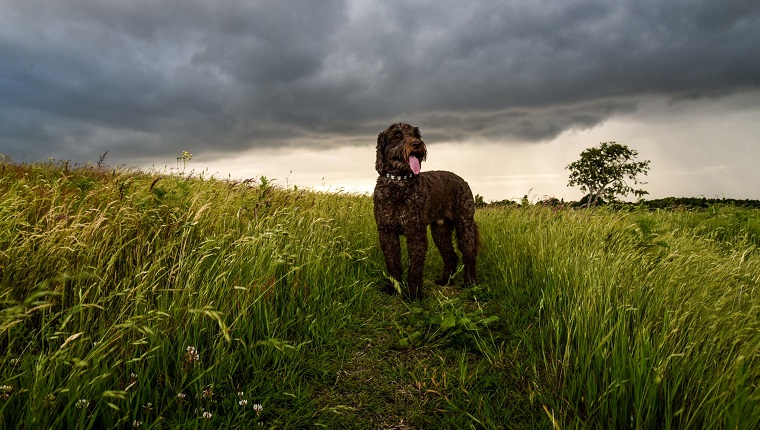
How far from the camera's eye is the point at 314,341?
12.9 ft

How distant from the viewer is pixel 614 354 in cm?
270

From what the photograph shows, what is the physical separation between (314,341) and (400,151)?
2.42 meters

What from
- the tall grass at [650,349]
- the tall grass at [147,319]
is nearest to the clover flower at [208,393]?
the tall grass at [147,319]

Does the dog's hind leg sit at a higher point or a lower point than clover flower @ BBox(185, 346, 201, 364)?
higher

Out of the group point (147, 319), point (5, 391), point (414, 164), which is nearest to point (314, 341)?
point (147, 319)

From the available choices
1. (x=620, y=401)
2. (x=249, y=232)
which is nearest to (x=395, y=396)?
(x=620, y=401)

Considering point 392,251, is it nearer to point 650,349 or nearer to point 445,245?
point 445,245

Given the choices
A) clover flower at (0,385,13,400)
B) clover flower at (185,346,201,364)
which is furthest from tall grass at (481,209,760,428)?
clover flower at (0,385,13,400)

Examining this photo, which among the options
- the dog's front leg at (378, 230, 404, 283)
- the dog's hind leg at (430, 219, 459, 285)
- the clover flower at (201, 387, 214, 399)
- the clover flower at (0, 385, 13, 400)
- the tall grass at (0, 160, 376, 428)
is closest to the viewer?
the clover flower at (0, 385, 13, 400)

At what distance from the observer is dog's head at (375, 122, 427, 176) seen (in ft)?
16.4

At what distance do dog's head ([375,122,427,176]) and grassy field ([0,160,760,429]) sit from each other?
132 cm

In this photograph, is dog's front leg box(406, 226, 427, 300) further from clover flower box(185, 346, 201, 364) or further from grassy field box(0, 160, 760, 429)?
clover flower box(185, 346, 201, 364)

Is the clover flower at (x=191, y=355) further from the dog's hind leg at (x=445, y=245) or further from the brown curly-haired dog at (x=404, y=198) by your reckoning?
the dog's hind leg at (x=445, y=245)

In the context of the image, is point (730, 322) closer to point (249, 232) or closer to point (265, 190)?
point (249, 232)
